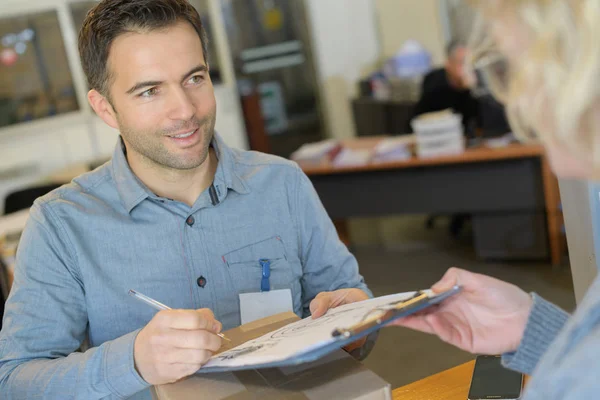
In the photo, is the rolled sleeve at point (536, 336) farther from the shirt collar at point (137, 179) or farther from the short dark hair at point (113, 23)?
the short dark hair at point (113, 23)

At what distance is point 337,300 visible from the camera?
1515 millimetres

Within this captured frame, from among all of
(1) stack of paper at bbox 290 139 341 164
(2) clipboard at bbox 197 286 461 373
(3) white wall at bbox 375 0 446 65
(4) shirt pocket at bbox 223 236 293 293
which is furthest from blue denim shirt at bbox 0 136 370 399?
(3) white wall at bbox 375 0 446 65

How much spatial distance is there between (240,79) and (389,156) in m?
3.70

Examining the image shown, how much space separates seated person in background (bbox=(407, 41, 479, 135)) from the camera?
5242 mm

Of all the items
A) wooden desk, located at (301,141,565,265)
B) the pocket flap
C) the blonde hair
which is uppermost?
the blonde hair

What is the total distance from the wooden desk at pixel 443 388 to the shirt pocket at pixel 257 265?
471 mm

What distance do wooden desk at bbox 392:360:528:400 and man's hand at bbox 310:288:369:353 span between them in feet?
0.51

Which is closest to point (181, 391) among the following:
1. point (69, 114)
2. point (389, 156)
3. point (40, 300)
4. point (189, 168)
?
point (40, 300)

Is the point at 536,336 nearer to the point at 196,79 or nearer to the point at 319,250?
the point at 319,250

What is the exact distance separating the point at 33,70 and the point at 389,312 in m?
6.62

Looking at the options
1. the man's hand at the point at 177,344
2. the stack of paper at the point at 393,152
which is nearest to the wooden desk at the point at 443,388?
the man's hand at the point at 177,344

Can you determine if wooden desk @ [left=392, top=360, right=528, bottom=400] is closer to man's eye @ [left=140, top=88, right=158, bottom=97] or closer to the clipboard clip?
the clipboard clip

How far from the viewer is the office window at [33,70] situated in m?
6.73

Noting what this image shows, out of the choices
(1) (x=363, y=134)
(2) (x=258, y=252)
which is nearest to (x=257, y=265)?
(2) (x=258, y=252)
